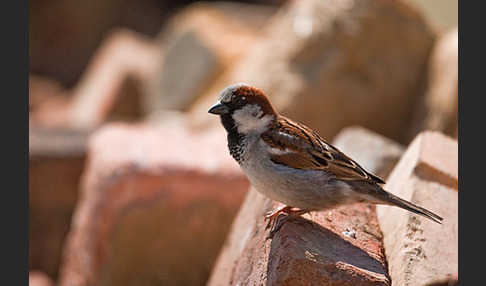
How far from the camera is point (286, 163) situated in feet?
9.80

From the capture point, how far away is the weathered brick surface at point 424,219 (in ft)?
9.00

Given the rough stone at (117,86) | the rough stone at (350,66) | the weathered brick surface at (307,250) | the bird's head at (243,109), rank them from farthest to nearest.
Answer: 1. the rough stone at (117,86)
2. the rough stone at (350,66)
3. the bird's head at (243,109)
4. the weathered brick surface at (307,250)

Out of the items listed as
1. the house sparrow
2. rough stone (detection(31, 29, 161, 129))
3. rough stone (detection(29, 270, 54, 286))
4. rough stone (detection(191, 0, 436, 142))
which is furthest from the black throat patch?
rough stone (detection(31, 29, 161, 129))

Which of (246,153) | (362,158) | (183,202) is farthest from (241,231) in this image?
(183,202)

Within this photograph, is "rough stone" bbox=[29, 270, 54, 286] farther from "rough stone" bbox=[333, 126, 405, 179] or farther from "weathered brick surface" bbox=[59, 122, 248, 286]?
"rough stone" bbox=[333, 126, 405, 179]

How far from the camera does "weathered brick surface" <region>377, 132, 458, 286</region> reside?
108 inches

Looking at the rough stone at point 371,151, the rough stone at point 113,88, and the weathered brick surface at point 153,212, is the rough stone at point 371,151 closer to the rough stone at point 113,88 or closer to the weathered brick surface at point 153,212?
the weathered brick surface at point 153,212

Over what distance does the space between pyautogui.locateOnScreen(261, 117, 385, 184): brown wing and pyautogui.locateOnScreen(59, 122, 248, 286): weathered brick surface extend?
1.69m

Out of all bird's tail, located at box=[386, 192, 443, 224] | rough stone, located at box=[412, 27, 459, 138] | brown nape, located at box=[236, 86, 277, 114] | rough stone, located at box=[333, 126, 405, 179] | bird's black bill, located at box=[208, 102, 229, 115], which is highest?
rough stone, located at box=[412, 27, 459, 138]

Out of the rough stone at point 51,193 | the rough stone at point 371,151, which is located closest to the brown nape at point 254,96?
the rough stone at point 371,151

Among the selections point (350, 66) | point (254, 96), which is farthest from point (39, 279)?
point (254, 96)

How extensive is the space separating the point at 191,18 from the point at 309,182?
6.06m

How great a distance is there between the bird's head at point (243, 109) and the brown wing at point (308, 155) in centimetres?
6

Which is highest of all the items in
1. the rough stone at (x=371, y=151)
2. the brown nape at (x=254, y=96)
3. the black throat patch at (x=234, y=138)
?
the rough stone at (x=371, y=151)
